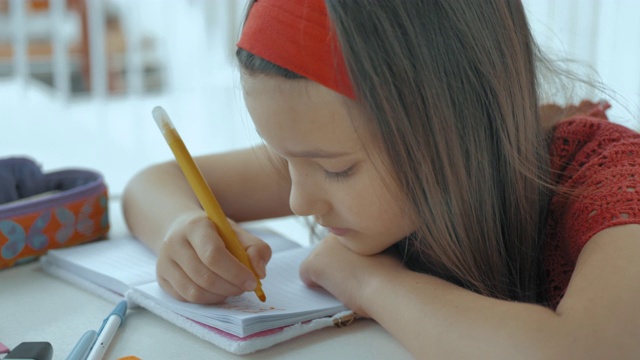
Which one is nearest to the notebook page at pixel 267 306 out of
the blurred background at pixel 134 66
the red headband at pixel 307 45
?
the red headband at pixel 307 45

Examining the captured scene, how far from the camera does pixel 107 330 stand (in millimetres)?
736

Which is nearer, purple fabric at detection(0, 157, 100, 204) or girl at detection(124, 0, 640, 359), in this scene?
girl at detection(124, 0, 640, 359)

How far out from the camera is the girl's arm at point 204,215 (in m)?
0.77

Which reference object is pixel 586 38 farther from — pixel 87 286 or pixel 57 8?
pixel 87 286

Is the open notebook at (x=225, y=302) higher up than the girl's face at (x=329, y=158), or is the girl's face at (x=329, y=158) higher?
the girl's face at (x=329, y=158)

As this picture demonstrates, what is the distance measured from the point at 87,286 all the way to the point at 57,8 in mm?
1220

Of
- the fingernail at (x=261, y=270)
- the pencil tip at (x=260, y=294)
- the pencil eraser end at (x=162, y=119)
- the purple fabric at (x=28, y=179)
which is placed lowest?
the pencil tip at (x=260, y=294)

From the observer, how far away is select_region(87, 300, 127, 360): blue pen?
2.29 ft

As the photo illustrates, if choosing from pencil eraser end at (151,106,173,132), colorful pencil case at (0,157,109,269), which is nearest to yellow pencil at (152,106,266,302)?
pencil eraser end at (151,106,173,132)

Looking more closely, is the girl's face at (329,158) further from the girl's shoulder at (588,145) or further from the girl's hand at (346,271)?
the girl's shoulder at (588,145)

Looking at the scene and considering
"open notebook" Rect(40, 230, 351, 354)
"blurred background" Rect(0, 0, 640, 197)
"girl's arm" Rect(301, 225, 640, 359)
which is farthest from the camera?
"blurred background" Rect(0, 0, 640, 197)

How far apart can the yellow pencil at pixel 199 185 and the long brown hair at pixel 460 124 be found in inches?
3.7

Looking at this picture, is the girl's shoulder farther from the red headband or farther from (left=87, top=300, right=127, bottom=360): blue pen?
(left=87, top=300, right=127, bottom=360): blue pen

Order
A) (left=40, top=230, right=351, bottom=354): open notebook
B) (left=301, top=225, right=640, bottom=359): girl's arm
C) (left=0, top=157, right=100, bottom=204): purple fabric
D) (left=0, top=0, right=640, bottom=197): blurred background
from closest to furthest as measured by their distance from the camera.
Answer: (left=301, top=225, right=640, bottom=359): girl's arm
(left=40, top=230, right=351, bottom=354): open notebook
(left=0, top=157, right=100, bottom=204): purple fabric
(left=0, top=0, right=640, bottom=197): blurred background
